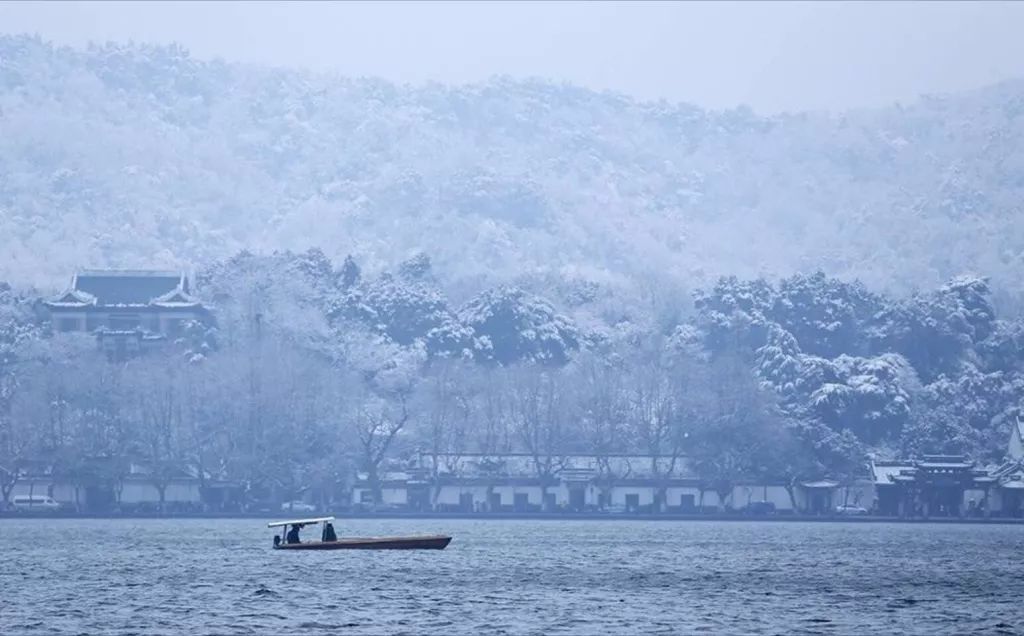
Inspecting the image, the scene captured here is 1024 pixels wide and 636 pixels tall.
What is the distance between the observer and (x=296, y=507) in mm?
124438

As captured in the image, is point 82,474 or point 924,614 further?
point 82,474

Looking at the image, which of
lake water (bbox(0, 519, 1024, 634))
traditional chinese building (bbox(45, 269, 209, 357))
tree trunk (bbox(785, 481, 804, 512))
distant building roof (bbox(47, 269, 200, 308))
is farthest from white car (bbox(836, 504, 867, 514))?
distant building roof (bbox(47, 269, 200, 308))

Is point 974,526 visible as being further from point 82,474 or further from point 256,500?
point 82,474

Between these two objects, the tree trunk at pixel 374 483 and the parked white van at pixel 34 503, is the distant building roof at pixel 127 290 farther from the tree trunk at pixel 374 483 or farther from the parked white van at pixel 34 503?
the tree trunk at pixel 374 483

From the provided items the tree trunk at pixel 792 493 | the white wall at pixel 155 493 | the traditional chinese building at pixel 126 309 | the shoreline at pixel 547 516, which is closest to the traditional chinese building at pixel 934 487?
the shoreline at pixel 547 516

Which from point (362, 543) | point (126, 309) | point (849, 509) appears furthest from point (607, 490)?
point (362, 543)

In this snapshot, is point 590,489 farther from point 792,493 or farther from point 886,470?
point 886,470

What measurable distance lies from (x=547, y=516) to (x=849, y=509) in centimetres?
1477

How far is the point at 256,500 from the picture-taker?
124625 millimetres

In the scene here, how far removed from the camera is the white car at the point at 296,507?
12406 cm

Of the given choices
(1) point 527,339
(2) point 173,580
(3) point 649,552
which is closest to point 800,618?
(2) point 173,580

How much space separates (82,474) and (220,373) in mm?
10367

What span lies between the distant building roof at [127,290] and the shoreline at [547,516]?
1164 inches

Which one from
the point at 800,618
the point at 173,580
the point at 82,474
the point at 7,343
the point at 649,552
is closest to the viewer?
the point at 800,618
